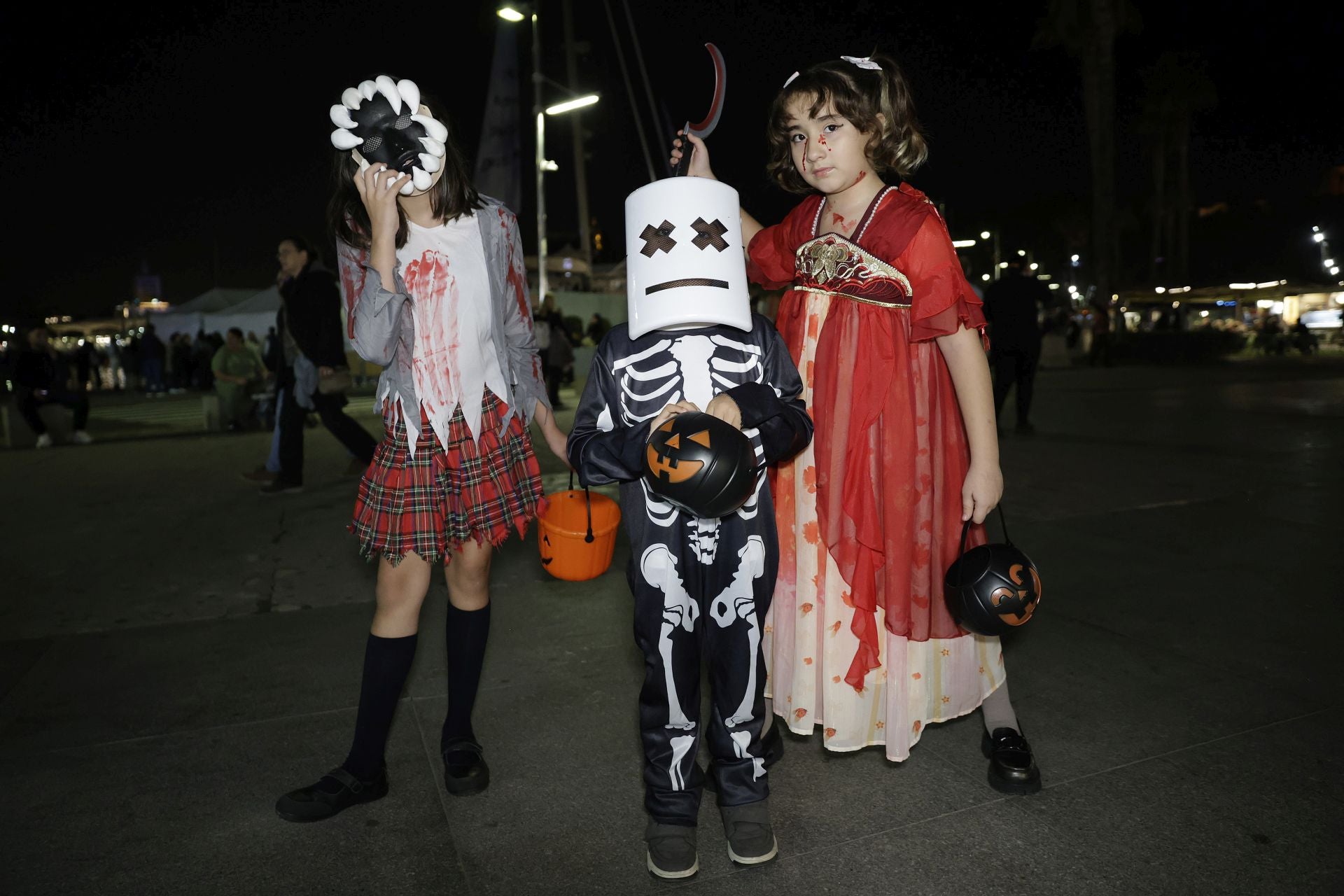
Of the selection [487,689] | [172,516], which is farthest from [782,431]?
[172,516]

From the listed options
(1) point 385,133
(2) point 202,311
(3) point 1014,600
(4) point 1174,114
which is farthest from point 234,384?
(4) point 1174,114

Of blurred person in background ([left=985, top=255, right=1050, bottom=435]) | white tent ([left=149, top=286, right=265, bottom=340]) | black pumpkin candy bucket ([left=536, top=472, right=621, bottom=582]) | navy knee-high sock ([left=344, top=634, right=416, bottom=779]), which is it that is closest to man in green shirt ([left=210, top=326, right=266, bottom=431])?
blurred person in background ([left=985, top=255, right=1050, bottom=435])

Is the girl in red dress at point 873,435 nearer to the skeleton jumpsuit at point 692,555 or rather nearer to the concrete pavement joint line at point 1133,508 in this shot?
the skeleton jumpsuit at point 692,555

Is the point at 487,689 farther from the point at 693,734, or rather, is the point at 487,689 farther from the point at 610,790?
the point at 693,734

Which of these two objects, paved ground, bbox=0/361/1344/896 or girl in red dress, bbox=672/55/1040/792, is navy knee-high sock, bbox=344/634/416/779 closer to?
paved ground, bbox=0/361/1344/896

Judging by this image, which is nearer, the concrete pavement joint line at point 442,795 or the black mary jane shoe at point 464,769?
the concrete pavement joint line at point 442,795

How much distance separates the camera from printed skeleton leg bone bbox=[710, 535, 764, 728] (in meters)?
2.21

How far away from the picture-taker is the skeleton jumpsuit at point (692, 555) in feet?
7.07

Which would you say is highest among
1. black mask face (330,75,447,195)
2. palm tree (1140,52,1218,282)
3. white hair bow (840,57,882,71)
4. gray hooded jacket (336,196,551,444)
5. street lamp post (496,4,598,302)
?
palm tree (1140,52,1218,282)

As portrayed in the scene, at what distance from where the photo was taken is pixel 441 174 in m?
2.39

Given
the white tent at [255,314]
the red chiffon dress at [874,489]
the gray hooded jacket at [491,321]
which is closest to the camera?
the gray hooded jacket at [491,321]

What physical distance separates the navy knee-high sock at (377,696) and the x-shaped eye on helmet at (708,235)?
51.7 inches

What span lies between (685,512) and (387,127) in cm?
112

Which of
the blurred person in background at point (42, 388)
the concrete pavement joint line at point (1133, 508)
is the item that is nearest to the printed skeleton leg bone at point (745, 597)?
the concrete pavement joint line at point (1133, 508)
